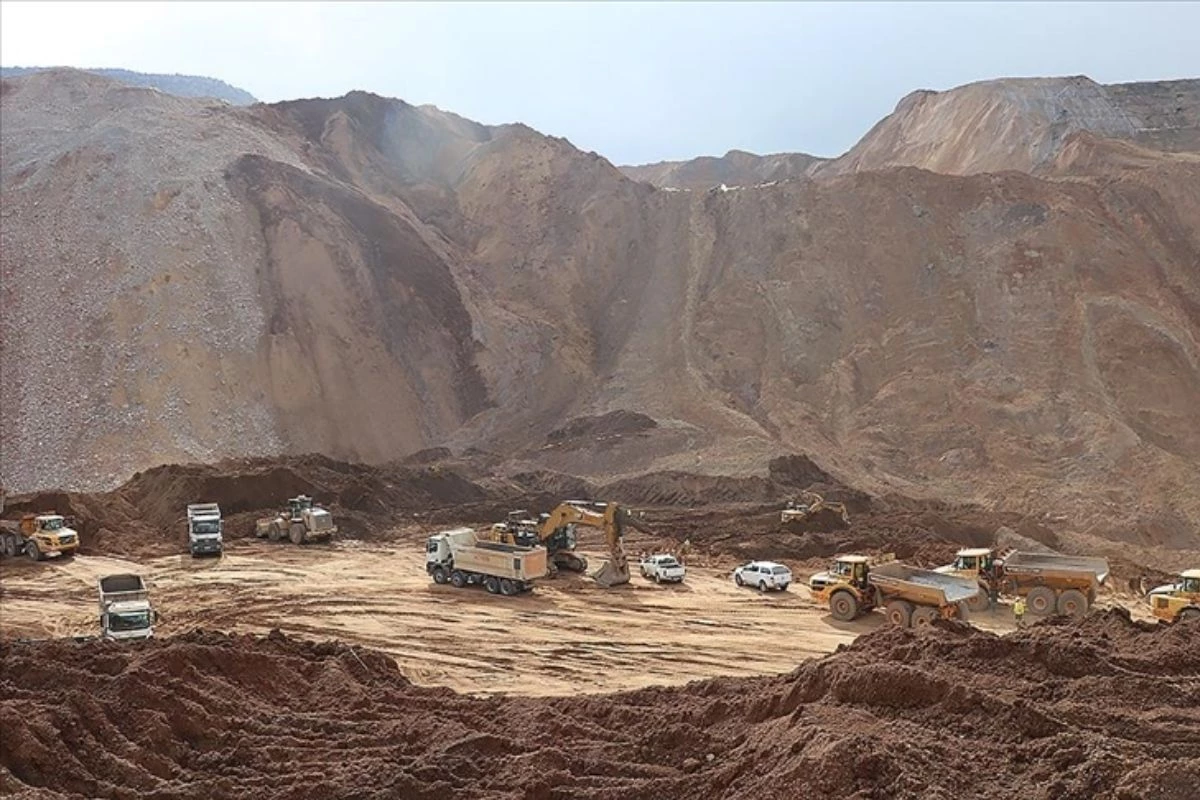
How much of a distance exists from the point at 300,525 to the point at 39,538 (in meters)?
6.93

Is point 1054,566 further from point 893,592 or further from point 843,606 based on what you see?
point 843,606

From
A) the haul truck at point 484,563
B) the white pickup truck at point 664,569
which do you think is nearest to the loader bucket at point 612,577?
the white pickup truck at point 664,569

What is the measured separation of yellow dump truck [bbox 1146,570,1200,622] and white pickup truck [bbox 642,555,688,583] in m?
10.5

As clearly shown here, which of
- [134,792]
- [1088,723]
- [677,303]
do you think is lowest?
[134,792]

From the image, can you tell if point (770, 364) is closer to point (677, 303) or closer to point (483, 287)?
point (677, 303)

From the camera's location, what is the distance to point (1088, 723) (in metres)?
9.59

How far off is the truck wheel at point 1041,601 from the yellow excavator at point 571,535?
9.34 metres

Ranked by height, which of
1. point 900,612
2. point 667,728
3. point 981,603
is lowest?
point 981,603

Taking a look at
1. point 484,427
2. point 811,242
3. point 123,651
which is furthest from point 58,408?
point 811,242

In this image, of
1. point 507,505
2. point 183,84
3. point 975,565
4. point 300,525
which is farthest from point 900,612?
point 183,84

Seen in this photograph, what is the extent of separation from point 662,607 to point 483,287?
3299 centimetres

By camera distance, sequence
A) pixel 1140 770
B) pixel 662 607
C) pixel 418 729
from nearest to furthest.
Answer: pixel 1140 770 → pixel 418 729 → pixel 662 607

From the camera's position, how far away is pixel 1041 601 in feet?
67.7

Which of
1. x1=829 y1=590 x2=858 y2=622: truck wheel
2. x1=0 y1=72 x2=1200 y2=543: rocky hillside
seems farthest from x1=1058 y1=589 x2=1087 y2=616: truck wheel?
x1=0 y1=72 x2=1200 y2=543: rocky hillside
